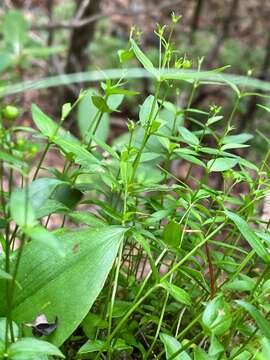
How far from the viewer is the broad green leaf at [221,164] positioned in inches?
27.1

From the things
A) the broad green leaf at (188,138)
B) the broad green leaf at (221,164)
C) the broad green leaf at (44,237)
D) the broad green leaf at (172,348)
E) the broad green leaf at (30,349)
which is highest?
the broad green leaf at (44,237)

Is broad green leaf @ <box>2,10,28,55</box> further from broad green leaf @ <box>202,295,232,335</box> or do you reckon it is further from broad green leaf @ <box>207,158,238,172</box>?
broad green leaf @ <box>202,295,232,335</box>

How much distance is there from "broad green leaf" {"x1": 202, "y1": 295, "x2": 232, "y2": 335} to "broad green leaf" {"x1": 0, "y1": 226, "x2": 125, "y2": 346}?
14 cm

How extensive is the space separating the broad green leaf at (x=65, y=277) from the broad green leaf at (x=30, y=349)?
132 millimetres

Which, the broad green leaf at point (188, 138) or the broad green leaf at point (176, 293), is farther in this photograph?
the broad green leaf at point (188, 138)

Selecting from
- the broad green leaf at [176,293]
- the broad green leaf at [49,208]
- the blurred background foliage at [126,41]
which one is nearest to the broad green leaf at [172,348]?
the broad green leaf at [176,293]

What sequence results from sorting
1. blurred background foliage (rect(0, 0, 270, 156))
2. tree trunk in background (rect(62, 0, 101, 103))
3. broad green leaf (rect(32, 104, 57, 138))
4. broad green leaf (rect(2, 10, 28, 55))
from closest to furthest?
broad green leaf (rect(32, 104, 57, 138)) → broad green leaf (rect(2, 10, 28, 55)) → blurred background foliage (rect(0, 0, 270, 156)) → tree trunk in background (rect(62, 0, 101, 103))

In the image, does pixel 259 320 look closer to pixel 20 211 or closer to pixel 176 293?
pixel 176 293

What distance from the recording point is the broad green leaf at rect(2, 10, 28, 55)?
1981mm

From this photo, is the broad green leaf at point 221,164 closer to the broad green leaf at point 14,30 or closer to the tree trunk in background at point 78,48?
the broad green leaf at point 14,30

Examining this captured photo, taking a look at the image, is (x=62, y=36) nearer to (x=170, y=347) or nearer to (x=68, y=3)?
(x=68, y=3)

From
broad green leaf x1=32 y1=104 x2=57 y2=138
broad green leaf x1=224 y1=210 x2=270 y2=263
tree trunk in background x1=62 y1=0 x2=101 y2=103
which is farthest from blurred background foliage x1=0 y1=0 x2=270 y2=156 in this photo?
broad green leaf x1=224 y1=210 x2=270 y2=263

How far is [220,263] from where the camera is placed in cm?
70

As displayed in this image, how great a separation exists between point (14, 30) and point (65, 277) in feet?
5.33
